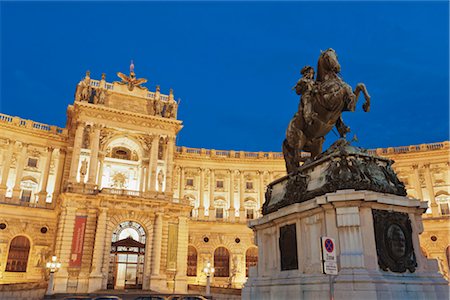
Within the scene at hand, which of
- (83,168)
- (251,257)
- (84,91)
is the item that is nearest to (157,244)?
(83,168)

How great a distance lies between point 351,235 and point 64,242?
31145 millimetres

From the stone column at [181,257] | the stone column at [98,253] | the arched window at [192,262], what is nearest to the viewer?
the stone column at [98,253]

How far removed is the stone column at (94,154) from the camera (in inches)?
1444

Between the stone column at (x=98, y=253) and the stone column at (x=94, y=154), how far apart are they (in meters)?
3.89

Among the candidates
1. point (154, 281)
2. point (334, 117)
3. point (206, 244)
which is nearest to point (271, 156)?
point (206, 244)

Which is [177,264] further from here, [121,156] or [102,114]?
[102,114]

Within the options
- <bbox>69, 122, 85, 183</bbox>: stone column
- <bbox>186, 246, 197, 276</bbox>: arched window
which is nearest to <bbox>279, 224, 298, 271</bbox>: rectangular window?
<bbox>69, 122, 85, 183</bbox>: stone column

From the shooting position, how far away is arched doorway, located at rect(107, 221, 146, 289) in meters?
34.8

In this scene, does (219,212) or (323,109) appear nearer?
(323,109)

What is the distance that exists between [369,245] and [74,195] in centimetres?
3141

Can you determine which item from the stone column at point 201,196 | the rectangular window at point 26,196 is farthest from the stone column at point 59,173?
the stone column at point 201,196

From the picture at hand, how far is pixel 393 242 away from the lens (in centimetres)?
771

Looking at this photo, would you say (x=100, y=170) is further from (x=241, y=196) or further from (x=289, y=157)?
(x=289, y=157)

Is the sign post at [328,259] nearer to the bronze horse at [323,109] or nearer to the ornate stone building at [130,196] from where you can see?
the bronze horse at [323,109]
